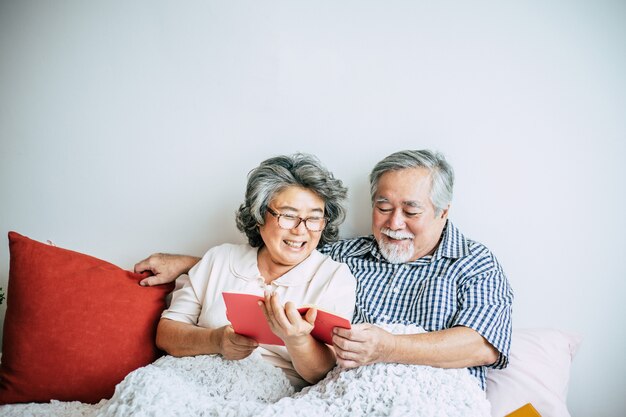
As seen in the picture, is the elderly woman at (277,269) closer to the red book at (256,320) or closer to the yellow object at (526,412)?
the red book at (256,320)

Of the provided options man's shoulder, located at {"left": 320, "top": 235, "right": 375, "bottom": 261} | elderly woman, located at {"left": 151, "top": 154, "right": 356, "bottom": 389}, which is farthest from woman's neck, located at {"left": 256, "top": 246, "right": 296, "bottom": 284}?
man's shoulder, located at {"left": 320, "top": 235, "right": 375, "bottom": 261}

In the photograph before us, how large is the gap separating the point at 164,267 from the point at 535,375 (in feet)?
4.96

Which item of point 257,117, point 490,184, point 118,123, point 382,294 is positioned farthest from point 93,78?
point 490,184

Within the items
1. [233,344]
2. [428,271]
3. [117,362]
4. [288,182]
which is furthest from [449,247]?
[117,362]

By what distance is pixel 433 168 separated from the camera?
1.73 meters

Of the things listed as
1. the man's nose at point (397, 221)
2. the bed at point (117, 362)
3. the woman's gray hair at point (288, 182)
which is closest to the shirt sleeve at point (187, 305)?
the bed at point (117, 362)

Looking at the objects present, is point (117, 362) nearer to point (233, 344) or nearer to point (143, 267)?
point (143, 267)

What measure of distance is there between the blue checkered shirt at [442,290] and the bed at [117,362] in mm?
161

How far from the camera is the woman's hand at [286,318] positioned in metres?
1.23

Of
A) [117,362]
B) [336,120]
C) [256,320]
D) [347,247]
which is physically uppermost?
[336,120]

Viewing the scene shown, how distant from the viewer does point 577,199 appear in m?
1.83

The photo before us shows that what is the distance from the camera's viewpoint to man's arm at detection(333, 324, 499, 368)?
4.34 ft

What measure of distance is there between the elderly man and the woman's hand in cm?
39

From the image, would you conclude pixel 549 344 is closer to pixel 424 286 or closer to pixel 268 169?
pixel 424 286
